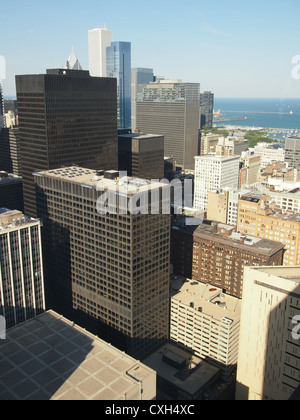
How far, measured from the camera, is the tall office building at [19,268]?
74.6 metres

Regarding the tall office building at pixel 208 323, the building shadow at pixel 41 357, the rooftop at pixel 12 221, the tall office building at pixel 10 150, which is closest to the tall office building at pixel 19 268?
the rooftop at pixel 12 221

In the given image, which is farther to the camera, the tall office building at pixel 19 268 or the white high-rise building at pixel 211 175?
the white high-rise building at pixel 211 175

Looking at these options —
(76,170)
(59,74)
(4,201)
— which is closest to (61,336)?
(76,170)

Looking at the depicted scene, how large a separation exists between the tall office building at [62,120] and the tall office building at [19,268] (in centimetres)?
3239

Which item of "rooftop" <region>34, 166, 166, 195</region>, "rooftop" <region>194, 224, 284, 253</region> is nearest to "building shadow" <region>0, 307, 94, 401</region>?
"rooftop" <region>34, 166, 166, 195</region>

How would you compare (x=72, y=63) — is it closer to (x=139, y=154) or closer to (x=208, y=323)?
(x=139, y=154)

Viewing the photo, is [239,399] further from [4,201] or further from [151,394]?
[4,201]

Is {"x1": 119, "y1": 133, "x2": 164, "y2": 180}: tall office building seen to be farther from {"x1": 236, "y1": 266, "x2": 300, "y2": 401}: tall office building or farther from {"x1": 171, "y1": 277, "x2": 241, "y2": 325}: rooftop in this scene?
{"x1": 236, "y1": 266, "x2": 300, "y2": 401}: tall office building

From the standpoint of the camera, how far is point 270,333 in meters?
65.2

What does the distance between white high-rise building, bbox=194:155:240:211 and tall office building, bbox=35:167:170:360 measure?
86.3m

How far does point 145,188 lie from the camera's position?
251 ft

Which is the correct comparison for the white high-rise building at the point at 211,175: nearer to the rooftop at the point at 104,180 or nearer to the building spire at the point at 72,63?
the building spire at the point at 72,63
